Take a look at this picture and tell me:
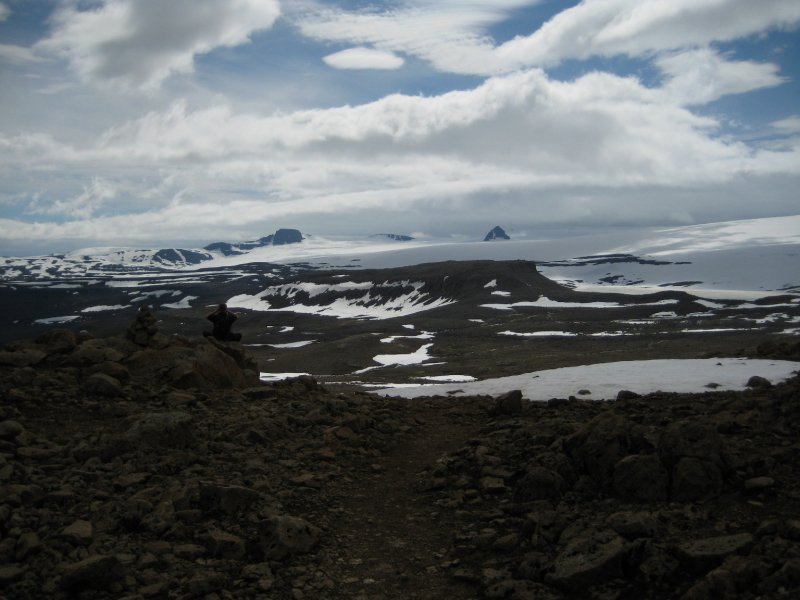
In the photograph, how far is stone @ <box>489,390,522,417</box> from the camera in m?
14.0

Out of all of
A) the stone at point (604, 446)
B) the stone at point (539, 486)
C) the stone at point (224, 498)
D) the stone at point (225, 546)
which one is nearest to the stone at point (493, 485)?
the stone at point (539, 486)

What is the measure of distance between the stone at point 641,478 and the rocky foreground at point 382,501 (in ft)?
0.06

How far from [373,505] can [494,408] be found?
559cm

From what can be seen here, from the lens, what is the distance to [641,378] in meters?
16.5

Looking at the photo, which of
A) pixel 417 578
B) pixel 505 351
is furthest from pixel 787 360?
pixel 505 351

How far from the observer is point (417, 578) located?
23.4ft

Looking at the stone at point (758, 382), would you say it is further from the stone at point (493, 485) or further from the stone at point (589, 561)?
the stone at point (589, 561)

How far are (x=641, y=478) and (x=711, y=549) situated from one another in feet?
6.13

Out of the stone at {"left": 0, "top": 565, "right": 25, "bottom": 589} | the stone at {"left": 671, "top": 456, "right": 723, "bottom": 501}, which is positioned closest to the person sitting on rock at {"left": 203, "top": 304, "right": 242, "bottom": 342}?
the stone at {"left": 0, "top": 565, "right": 25, "bottom": 589}

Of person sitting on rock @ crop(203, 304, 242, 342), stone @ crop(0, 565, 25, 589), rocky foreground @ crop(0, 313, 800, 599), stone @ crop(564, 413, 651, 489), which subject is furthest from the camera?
person sitting on rock @ crop(203, 304, 242, 342)

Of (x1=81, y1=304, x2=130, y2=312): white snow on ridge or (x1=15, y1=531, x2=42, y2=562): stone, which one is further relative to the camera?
(x1=81, y1=304, x2=130, y2=312): white snow on ridge

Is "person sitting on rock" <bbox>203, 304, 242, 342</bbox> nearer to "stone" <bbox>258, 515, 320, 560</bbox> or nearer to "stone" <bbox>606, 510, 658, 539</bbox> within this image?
"stone" <bbox>258, 515, 320, 560</bbox>

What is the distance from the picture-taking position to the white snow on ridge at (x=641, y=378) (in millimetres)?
15328

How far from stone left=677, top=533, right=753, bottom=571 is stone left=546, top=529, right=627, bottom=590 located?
0.62 meters
